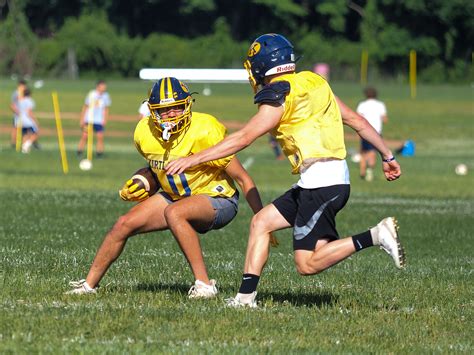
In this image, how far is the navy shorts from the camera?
8.07 meters

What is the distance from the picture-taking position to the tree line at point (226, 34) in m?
79.3

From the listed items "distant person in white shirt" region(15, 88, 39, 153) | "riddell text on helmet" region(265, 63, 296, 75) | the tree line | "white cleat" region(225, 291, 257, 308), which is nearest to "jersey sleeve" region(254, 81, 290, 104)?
→ "riddell text on helmet" region(265, 63, 296, 75)

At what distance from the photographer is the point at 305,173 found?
814cm

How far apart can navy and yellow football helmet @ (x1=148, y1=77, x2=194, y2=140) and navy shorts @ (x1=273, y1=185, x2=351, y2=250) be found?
110 cm

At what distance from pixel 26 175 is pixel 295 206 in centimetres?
1757

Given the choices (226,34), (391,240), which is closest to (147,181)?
(391,240)

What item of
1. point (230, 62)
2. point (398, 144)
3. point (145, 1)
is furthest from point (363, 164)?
point (145, 1)

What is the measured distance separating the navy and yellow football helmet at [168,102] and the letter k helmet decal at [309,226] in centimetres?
121

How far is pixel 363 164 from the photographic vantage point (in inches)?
1046

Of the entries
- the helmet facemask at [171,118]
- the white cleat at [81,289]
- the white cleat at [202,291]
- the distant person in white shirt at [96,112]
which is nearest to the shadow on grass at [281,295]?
the white cleat at [202,291]

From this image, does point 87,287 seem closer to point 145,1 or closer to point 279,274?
point 279,274

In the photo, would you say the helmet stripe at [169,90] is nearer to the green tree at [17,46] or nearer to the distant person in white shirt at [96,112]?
the distant person in white shirt at [96,112]

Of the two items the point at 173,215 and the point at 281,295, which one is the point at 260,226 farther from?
the point at 281,295

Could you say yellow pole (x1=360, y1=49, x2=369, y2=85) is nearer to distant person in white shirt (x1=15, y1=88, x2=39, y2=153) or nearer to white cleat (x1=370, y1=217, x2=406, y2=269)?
distant person in white shirt (x1=15, y1=88, x2=39, y2=153)
